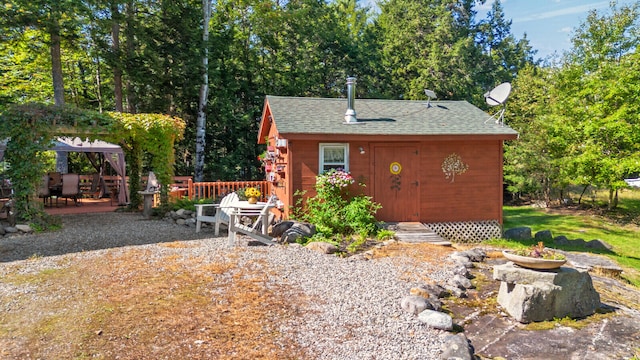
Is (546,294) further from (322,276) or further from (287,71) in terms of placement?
(287,71)

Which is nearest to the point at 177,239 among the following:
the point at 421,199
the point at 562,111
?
the point at 421,199

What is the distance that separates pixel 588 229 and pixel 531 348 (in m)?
10.6

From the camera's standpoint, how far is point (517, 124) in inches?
663

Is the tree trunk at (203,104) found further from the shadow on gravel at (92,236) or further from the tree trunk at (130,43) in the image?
the shadow on gravel at (92,236)

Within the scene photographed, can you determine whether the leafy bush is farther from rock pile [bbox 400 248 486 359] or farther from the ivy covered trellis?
the ivy covered trellis

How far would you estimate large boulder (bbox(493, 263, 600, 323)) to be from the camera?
417 centimetres

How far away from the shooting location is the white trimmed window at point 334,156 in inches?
341

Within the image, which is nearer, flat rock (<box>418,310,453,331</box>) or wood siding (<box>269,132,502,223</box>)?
flat rock (<box>418,310,453,331</box>)

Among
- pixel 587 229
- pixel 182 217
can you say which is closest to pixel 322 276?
pixel 182 217

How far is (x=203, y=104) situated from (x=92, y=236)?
8614mm

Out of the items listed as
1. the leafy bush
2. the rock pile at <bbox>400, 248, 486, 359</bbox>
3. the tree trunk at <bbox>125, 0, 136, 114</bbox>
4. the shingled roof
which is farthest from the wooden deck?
the rock pile at <bbox>400, 248, 486, 359</bbox>

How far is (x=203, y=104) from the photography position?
50.6 feet

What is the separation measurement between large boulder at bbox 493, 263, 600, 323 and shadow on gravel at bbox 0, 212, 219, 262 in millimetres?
5237

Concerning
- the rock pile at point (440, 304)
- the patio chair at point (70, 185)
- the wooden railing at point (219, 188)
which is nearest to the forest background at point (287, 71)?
the patio chair at point (70, 185)
